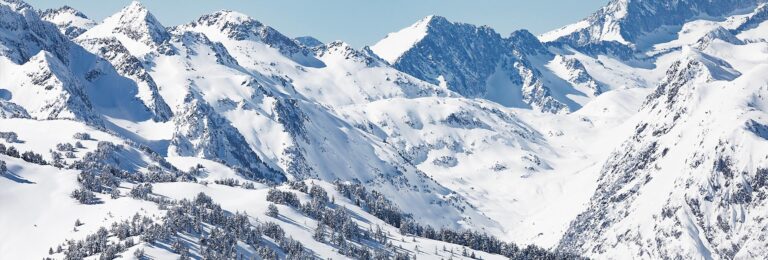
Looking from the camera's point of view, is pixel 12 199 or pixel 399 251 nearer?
pixel 12 199

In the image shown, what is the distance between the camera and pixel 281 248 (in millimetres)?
174125

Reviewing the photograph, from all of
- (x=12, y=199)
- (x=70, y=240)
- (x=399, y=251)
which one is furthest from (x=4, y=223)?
(x=399, y=251)

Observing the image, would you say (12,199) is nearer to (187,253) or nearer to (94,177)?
(94,177)

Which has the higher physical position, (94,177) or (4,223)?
(94,177)

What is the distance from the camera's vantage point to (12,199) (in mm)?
181625

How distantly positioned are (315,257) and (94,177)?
57395 millimetres

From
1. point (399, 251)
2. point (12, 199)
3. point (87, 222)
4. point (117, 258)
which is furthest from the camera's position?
point (399, 251)

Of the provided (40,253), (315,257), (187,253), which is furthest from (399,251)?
(40,253)

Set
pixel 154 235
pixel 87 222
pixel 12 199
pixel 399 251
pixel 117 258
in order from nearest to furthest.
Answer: pixel 117 258
pixel 154 235
pixel 87 222
pixel 12 199
pixel 399 251

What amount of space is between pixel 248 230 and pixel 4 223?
4559cm

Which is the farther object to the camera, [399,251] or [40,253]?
[399,251]

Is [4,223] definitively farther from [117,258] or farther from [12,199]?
[117,258]

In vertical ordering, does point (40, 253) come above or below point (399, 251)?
below

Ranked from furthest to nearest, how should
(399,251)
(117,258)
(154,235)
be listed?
(399,251) → (154,235) → (117,258)
